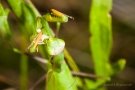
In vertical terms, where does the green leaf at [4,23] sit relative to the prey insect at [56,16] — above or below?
below

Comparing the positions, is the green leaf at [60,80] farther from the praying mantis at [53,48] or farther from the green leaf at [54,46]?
the green leaf at [54,46]

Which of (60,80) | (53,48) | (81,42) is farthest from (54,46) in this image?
(81,42)

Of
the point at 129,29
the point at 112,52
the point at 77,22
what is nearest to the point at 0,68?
the point at 77,22

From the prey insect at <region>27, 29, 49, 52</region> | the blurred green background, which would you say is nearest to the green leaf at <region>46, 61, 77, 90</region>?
the prey insect at <region>27, 29, 49, 52</region>

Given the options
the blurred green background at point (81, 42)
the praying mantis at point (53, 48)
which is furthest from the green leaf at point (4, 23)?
the blurred green background at point (81, 42)

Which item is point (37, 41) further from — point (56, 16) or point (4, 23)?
point (4, 23)
